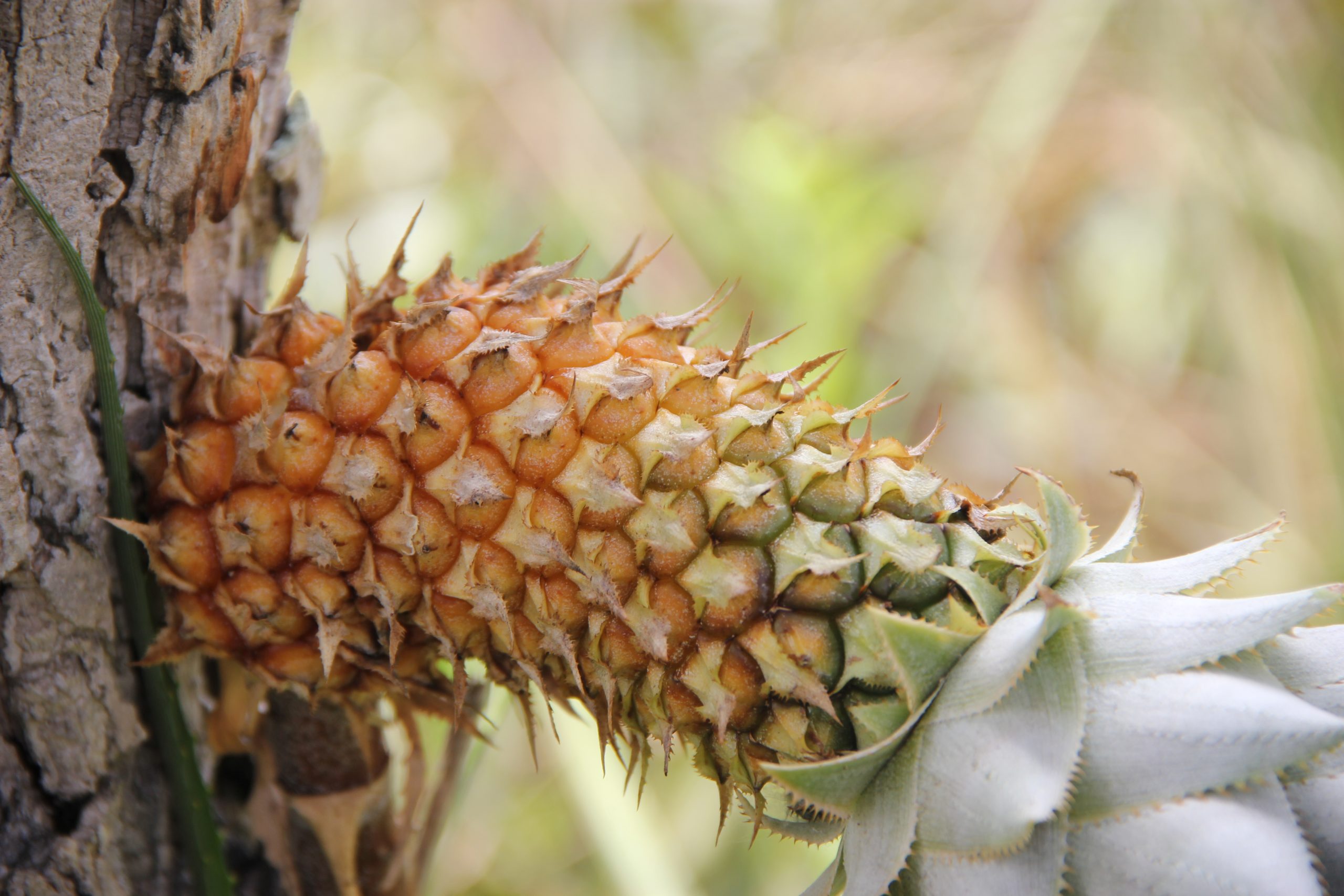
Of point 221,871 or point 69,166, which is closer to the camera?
point 69,166

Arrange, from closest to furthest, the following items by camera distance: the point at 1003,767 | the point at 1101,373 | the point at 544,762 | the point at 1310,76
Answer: the point at 1003,767 → the point at 544,762 → the point at 1310,76 → the point at 1101,373

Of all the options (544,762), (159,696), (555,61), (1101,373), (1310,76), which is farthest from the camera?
(1101,373)

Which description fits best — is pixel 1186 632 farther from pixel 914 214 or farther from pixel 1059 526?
pixel 914 214

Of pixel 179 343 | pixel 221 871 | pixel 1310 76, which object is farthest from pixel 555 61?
pixel 221 871

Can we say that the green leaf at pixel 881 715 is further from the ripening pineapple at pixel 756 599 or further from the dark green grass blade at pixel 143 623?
the dark green grass blade at pixel 143 623

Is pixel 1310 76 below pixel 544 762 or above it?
above

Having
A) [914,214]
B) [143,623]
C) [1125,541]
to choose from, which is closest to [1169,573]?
[1125,541]

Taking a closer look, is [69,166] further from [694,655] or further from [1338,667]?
[1338,667]

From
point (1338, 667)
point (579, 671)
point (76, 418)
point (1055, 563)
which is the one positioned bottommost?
point (1338, 667)
